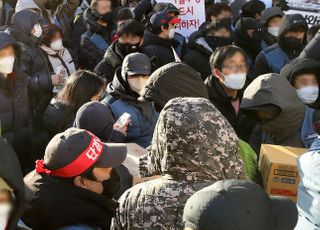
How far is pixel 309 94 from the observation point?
15.4 feet

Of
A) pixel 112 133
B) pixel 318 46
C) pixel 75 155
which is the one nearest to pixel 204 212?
pixel 75 155

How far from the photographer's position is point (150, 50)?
6512 mm

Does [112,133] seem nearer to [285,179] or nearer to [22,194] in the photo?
[285,179]

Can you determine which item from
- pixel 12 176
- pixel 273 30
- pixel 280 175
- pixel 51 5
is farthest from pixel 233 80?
pixel 51 5

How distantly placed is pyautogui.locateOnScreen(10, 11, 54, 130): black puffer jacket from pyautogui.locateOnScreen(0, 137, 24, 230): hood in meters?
3.10

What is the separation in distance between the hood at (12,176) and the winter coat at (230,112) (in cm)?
252

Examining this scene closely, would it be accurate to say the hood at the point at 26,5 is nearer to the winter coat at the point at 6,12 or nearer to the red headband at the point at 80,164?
the winter coat at the point at 6,12

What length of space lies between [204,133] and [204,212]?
0.71 metres

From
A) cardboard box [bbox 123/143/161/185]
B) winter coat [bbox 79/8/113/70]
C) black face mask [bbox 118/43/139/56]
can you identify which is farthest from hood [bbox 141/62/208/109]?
winter coat [bbox 79/8/113/70]

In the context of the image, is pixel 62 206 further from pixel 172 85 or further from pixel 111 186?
pixel 172 85

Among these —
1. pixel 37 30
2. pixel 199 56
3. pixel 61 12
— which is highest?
pixel 37 30

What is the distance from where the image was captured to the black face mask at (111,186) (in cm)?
299

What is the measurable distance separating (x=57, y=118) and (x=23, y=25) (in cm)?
217

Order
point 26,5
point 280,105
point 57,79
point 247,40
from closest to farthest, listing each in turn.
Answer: point 280,105, point 57,79, point 247,40, point 26,5
